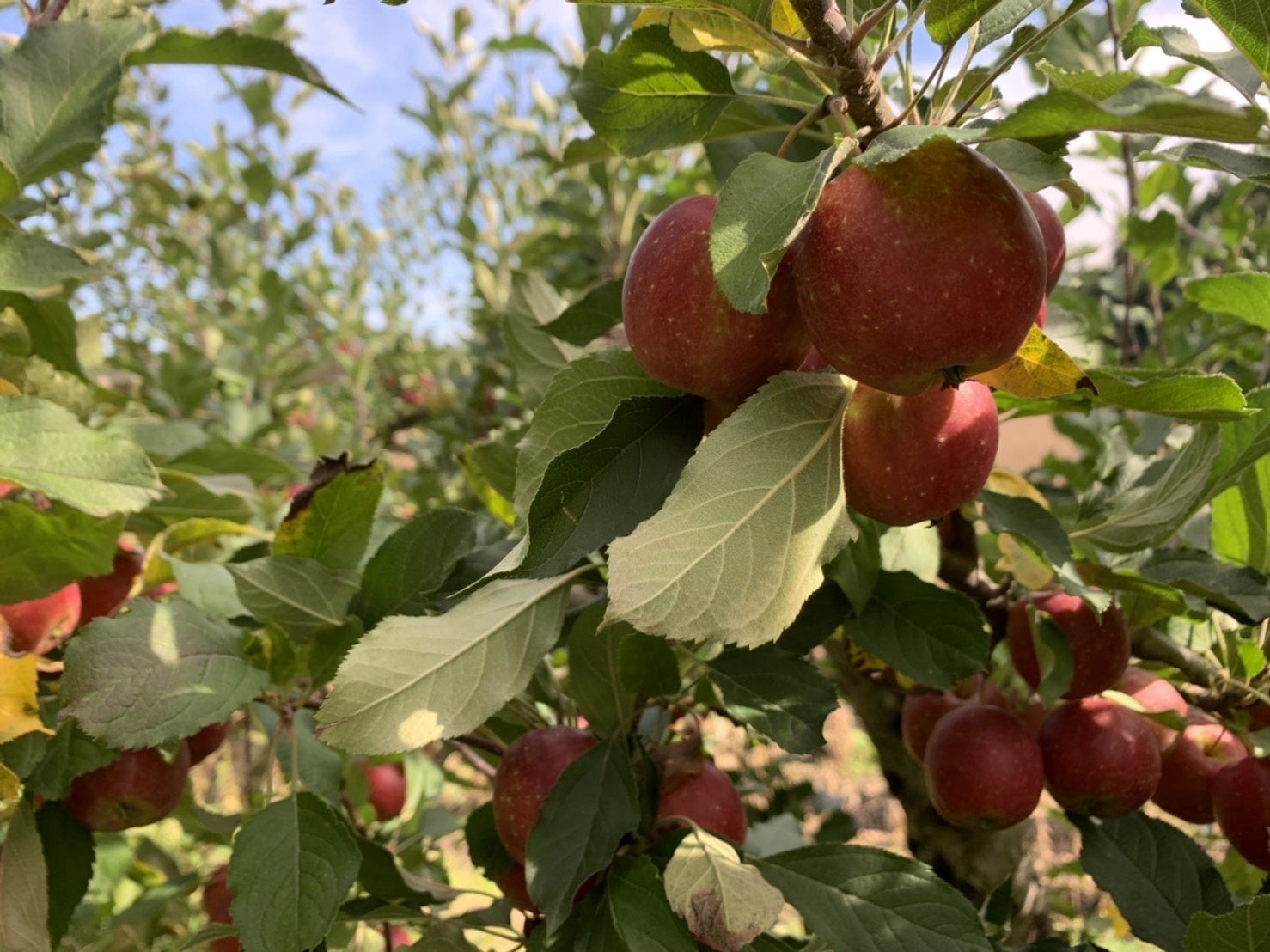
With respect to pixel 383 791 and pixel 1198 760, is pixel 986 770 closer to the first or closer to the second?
pixel 1198 760

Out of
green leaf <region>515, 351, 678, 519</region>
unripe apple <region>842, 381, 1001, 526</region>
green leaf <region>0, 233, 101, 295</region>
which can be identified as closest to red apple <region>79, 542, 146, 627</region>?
green leaf <region>0, 233, 101, 295</region>

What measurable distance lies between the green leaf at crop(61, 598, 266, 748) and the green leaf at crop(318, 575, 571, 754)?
14 cm

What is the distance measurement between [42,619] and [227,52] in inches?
23.8

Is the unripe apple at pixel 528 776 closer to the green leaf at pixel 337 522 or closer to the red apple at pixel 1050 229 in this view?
the green leaf at pixel 337 522

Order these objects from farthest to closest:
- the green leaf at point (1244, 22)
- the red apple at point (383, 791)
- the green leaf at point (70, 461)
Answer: the red apple at point (383, 791), the green leaf at point (70, 461), the green leaf at point (1244, 22)

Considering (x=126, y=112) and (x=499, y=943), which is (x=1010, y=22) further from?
(x=126, y=112)

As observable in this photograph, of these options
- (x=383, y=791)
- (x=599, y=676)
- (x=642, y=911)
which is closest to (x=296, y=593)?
(x=599, y=676)

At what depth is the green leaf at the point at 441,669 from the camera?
2.09ft

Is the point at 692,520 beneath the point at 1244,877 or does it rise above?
above

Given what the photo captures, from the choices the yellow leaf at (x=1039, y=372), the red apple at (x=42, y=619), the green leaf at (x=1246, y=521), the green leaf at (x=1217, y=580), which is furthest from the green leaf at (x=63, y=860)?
the green leaf at (x=1246, y=521)

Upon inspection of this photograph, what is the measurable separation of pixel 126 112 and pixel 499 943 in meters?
2.53

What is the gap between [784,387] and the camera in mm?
569

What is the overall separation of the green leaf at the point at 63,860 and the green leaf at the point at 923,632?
74 cm

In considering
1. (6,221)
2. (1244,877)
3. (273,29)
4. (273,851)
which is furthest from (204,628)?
(273,29)
